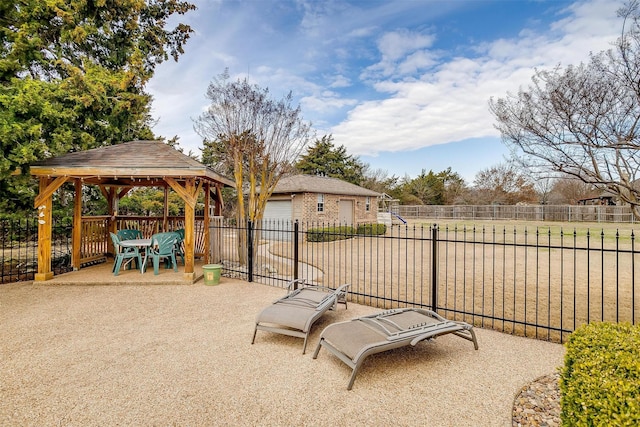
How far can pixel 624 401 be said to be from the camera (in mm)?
1701

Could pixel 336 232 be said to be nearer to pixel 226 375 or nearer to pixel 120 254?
pixel 120 254

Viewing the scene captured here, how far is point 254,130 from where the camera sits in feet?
34.1

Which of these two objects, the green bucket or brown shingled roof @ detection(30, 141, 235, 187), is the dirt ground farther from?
brown shingled roof @ detection(30, 141, 235, 187)

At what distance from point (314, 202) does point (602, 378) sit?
1725cm

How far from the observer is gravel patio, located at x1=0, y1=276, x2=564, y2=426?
2.76 m

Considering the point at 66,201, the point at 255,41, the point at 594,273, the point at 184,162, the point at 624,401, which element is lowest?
the point at 594,273

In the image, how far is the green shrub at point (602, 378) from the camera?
5.61ft

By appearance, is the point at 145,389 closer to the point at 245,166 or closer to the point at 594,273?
the point at 245,166

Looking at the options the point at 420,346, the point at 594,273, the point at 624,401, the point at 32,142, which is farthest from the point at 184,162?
the point at 594,273

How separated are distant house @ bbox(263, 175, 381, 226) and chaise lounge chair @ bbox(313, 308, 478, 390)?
41.3 feet

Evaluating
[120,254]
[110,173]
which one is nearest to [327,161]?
[120,254]

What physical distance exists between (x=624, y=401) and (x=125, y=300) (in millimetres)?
7019

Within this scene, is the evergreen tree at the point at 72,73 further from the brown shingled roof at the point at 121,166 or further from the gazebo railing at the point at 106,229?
the gazebo railing at the point at 106,229

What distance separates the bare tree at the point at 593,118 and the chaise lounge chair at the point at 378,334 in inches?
115
